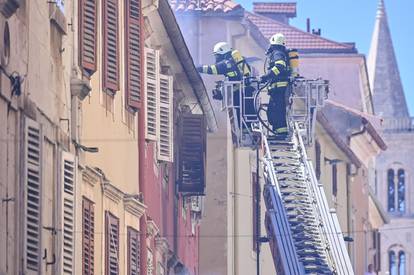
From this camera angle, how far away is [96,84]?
18.7m

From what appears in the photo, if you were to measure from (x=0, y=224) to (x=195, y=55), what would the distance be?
77.8ft

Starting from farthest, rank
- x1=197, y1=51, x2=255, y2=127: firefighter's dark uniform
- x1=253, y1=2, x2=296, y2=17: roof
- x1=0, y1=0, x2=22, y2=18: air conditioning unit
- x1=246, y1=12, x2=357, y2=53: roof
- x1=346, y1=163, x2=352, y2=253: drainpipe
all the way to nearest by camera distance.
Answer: x1=253, y1=2, x2=296, y2=17: roof < x1=246, y1=12, x2=357, y2=53: roof < x1=346, y1=163, x2=352, y2=253: drainpipe < x1=197, y1=51, x2=255, y2=127: firefighter's dark uniform < x1=0, y1=0, x2=22, y2=18: air conditioning unit

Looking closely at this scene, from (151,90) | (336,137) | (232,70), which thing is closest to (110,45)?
(151,90)

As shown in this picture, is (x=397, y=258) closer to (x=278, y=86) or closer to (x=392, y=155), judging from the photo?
(x=392, y=155)

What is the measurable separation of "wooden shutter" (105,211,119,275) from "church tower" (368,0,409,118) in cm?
8705

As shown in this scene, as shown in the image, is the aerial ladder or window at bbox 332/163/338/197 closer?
the aerial ladder

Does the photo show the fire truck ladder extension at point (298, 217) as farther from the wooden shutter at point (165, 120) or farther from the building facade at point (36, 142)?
the building facade at point (36, 142)

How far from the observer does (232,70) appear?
105ft

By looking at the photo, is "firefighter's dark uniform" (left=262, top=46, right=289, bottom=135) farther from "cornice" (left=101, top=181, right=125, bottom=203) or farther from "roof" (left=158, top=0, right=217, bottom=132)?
"cornice" (left=101, top=181, right=125, bottom=203)

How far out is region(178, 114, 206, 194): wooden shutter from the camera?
27.3 m

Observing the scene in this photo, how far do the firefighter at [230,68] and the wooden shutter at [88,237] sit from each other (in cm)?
1401

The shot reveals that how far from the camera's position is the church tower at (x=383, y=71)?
106m

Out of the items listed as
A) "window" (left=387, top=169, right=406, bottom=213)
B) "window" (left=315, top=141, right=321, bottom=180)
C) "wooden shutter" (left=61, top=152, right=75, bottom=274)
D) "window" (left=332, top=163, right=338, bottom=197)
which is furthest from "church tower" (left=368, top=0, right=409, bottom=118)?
"wooden shutter" (left=61, top=152, right=75, bottom=274)

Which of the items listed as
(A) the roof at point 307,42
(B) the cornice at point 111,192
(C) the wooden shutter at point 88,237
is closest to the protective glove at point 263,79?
(B) the cornice at point 111,192
